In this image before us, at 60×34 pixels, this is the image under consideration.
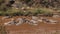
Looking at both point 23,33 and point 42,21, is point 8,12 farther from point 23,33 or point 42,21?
point 23,33

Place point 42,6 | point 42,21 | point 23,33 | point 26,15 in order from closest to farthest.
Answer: point 23,33
point 42,21
point 26,15
point 42,6

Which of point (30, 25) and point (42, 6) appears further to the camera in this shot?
point (42, 6)

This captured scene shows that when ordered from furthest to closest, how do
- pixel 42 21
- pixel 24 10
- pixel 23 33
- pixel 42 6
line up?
pixel 42 6 → pixel 24 10 → pixel 42 21 → pixel 23 33

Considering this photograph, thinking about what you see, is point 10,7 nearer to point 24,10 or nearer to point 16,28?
point 24,10

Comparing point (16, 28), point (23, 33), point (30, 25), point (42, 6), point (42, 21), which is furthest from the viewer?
point (42, 6)

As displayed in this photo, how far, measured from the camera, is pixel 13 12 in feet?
77.8

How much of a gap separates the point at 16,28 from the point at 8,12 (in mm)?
7428

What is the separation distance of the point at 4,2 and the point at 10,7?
152 cm

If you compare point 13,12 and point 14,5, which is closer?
point 13,12

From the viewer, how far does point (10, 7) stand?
2642cm

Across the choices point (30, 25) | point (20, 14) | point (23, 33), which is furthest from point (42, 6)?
point (23, 33)

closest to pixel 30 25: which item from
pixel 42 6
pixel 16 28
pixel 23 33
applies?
pixel 16 28

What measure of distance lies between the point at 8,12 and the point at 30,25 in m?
6.50

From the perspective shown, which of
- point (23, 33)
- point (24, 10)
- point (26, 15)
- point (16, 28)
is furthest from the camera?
point (24, 10)
